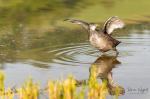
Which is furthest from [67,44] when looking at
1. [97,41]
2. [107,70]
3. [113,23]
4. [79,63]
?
[107,70]

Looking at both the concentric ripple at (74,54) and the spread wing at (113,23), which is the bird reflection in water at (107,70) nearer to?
the concentric ripple at (74,54)

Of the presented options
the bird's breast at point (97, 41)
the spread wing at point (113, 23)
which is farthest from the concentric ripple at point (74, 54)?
the spread wing at point (113, 23)

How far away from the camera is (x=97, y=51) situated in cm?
1091

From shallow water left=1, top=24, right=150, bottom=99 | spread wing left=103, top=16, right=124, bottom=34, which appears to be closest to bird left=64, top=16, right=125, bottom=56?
spread wing left=103, top=16, right=124, bottom=34

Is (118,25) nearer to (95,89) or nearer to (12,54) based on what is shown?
(12,54)

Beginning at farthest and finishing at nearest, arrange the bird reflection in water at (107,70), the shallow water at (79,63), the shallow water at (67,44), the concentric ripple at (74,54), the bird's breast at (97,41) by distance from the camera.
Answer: the bird's breast at (97,41), the concentric ripple at (74,54), the shallow water at (67,44), the shallow water at (79,63), the bird reflection in water at (107,70)

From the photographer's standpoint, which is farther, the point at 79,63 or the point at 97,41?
the point at 97,41

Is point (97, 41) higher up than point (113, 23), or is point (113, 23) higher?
point (113, 23)

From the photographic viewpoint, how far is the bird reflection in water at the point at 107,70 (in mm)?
7670

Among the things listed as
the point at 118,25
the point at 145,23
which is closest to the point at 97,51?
the point at 118,25

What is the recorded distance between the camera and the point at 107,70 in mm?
9203

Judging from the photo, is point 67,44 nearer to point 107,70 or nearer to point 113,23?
point 113,23

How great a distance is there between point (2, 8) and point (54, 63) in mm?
6162

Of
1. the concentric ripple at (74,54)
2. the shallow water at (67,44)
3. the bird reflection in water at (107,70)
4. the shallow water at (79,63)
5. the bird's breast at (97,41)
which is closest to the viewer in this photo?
the bird reflection in water at (107,70)
